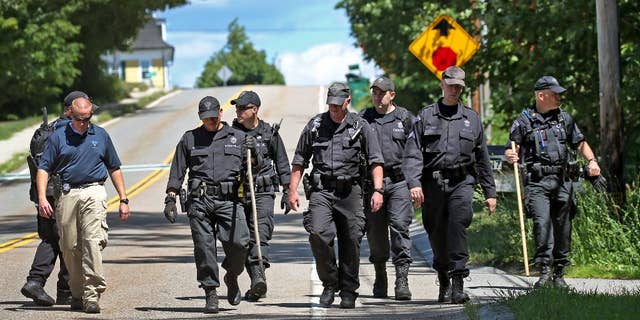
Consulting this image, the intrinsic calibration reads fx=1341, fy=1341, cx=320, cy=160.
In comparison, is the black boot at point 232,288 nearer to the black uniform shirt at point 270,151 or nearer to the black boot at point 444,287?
the black uniform shirt at point 270,151

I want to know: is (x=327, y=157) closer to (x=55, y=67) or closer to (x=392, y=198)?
(x=392, y=198)

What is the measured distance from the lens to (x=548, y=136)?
40.1ft

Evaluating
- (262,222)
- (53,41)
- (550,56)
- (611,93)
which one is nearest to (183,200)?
(262,222)

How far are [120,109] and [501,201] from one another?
137 feet

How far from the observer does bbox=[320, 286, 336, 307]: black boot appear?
11.6 meters

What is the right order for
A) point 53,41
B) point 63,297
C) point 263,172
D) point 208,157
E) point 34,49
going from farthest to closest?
point 53,41 → point 34,49 → point 263,172 → point 63,297 → point 208,157

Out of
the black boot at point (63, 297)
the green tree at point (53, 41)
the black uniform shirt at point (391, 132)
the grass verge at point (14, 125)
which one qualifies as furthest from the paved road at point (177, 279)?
the green tree at point (53, 41)

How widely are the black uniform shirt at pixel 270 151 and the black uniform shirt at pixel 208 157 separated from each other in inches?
29.2

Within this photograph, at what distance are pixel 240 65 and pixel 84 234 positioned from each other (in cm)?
12363

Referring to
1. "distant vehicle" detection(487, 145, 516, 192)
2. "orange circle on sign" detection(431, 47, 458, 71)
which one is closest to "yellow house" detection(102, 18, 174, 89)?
"orange circle on sign" detection(431, 47, 458, 71)

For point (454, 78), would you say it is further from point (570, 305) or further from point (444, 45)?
point (444, 45)

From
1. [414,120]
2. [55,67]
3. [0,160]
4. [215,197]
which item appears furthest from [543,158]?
[55,67]

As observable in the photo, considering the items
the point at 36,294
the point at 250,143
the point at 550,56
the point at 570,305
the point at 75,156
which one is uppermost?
the point at 550,56

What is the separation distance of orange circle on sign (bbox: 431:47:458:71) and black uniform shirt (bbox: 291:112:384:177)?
8.50 metres
